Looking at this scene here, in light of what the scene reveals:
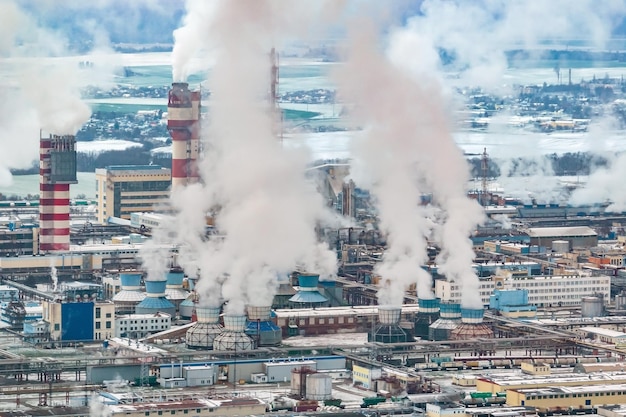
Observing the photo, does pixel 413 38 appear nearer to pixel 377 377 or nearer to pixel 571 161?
pixel 571 161

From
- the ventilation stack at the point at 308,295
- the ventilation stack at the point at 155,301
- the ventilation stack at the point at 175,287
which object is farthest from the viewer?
the ventilation stack at the point at 175,287

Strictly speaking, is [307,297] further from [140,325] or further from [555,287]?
[555,287]

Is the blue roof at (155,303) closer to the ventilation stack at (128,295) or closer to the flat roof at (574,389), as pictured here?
the ventilation stack at (128,295)

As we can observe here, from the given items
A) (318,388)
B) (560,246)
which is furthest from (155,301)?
(560,246)

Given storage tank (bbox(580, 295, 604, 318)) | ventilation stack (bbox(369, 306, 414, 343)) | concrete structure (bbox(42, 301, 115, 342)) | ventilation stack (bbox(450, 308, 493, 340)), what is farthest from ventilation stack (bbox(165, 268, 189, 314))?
storage tank (bbox(580, 295, 604, 318))

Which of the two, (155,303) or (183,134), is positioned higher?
(183,134)

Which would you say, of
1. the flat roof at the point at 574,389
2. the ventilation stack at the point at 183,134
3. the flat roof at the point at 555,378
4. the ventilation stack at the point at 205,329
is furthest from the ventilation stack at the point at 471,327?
the ventilation stack at the point at 183,134

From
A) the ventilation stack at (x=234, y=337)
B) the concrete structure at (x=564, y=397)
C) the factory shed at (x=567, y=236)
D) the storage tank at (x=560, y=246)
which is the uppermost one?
the factory shed at (x=567, y=236)
